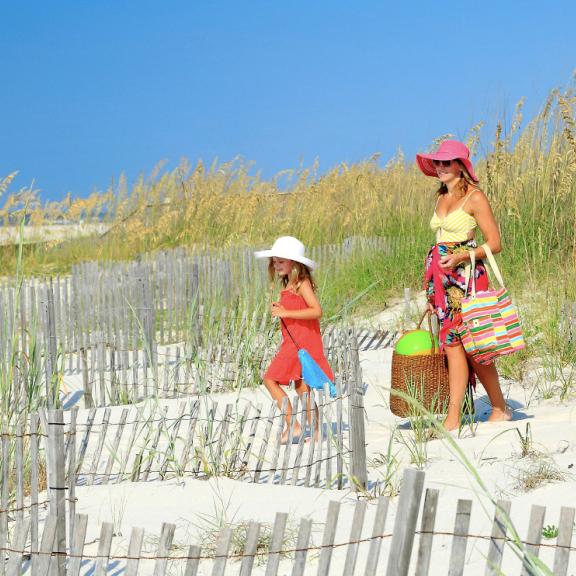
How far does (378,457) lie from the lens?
13.8ft

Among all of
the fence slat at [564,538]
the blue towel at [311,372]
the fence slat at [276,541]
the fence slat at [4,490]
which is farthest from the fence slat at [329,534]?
the blue towel at [311,372]

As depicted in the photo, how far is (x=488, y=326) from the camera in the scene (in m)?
4.20

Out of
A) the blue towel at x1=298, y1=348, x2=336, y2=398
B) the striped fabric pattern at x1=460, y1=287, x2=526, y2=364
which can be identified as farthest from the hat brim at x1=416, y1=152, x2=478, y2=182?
the blue towel at x1=298, y1=348, x2=336, y2=398

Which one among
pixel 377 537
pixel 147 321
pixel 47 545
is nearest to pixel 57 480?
pixel 47 545

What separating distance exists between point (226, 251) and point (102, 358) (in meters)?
2.11

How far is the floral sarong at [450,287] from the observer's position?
4.32m

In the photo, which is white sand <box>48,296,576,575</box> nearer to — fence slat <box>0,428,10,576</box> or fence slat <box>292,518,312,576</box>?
fence slat <box>0,428,10,576</box>

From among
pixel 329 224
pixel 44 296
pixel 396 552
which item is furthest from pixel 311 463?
pixel 329 224

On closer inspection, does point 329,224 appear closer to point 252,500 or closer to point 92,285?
point 92,285

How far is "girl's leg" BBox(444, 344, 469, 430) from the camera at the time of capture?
434cm

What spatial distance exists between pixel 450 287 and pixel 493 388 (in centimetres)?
53

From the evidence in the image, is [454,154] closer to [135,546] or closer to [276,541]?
[276,541]

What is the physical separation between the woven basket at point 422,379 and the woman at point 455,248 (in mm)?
113

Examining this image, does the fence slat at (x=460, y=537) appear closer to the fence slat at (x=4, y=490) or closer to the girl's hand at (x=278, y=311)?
the fence slat at (x=4, y=490)
